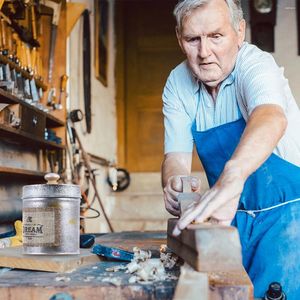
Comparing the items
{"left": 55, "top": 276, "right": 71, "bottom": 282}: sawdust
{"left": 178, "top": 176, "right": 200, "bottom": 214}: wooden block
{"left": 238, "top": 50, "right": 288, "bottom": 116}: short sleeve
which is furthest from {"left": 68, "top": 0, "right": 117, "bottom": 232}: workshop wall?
{"left": 55, "top": 276, "right": 71, "bottom": 282}: sawdust

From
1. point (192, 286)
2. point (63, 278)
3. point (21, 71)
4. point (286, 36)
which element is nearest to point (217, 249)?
point (192, 286)

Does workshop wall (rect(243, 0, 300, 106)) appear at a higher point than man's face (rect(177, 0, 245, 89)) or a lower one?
higher

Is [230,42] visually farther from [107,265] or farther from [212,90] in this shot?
[107,265]

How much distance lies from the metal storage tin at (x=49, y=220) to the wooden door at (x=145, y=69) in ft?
16.5

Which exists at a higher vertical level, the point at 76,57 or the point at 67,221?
the point at 76,57

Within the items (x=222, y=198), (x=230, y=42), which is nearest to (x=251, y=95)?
(x=230, y=42)

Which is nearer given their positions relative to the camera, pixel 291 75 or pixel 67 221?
pixel 67 221

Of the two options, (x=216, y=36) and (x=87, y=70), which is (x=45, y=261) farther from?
(x=87, y=70)

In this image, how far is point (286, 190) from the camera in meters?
1.65

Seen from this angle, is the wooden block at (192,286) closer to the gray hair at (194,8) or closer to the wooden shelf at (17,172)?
the gray hair at (194,8)

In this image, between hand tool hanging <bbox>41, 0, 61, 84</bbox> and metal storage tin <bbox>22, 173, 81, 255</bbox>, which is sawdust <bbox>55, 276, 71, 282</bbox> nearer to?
metal storage tin <bbox>22, 173, 81, 255</bbox>

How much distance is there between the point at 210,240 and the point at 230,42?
2.73 feet

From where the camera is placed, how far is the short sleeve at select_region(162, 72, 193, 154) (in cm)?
186

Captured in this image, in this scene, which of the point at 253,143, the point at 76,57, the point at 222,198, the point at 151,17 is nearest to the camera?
the point at 222,198
